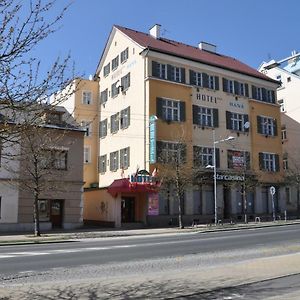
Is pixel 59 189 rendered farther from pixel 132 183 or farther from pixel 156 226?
pixel 156 226

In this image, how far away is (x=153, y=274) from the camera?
10953mm

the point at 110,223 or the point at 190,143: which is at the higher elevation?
the point at 190,143

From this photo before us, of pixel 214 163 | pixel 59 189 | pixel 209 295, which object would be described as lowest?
pixel 209 295

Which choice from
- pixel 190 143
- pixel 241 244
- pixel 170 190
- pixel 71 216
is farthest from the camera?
pixel 190 143

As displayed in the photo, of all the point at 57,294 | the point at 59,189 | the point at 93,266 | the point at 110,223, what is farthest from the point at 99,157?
the point at 57,294

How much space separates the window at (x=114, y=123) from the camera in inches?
1671

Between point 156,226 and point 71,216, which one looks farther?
point 156,226

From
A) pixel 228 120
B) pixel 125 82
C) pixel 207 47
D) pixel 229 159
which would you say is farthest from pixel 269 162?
pixel 125 82

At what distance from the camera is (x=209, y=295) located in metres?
8.36

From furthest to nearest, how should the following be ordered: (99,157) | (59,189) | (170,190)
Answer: (99,157), (170,190), (59,189)

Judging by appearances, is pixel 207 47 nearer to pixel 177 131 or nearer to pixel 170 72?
pixel 170 72

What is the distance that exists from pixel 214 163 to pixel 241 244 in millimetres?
19247

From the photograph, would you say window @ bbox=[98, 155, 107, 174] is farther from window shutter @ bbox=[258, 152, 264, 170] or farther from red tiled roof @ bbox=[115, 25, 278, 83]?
window shutter @ bbox=[258, 152, 264, 170]

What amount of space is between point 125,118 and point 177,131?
17.3 ft
